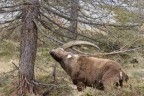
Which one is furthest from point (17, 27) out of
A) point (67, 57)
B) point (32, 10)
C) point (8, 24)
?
point (67, 57)

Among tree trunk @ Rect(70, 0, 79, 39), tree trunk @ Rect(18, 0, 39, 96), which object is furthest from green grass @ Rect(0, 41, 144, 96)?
tree trunk @ Rect(70, 0, 79, 39)

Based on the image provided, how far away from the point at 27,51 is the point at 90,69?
6.46ft

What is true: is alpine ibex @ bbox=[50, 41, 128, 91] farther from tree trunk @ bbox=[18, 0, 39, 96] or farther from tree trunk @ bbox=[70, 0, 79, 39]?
tree trunk @ bbox=[18, 0, 39, 96]

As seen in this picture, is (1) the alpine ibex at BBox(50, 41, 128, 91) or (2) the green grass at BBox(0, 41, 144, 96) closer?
(2) the green grass at BBox(0, 41, 144, 96)

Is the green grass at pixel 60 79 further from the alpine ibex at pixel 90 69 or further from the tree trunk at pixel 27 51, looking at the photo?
the tree trunk at pixel 27 51

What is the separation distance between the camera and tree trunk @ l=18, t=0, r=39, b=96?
11.3 m

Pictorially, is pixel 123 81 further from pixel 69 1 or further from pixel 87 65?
pixel 69 1

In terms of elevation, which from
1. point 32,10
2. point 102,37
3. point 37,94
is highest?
point 32,10

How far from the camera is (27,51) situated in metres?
11.5

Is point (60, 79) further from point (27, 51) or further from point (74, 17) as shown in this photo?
point (74, 17)

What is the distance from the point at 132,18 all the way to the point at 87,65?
1.99 metres

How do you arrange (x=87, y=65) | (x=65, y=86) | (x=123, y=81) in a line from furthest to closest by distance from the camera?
(x=65, y=86), (x=87, y=65), (x=123, y=81)

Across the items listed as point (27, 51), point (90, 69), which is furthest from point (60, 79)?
point (90, 69)

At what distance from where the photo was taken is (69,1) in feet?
35.9
